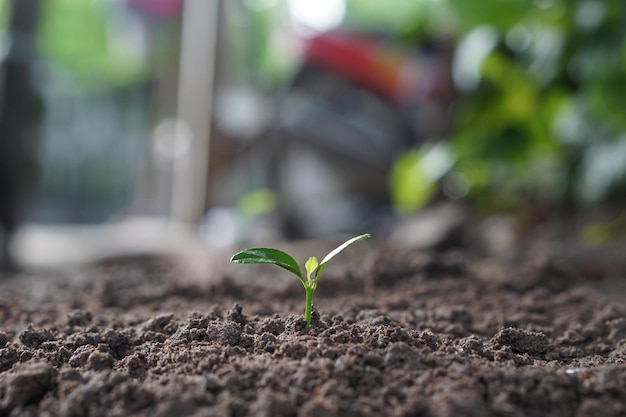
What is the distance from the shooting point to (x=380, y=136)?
6.48 meters

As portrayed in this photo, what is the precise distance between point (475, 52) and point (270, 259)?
7.19 ft

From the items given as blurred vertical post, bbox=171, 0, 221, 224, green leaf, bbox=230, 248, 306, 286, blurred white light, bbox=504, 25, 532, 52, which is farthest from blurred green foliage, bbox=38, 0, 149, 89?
green leaf, bbox=230, 248, 306, 286

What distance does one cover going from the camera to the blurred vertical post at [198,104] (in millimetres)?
4660

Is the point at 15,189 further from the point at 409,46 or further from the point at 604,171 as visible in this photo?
the point at 604,171

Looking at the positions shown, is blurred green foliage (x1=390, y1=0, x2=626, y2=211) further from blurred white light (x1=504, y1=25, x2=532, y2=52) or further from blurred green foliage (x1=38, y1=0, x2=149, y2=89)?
blurred green foliage (x1=38, y1=0, x2=149, y2=89)

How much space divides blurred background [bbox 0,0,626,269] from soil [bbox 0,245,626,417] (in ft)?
4.66

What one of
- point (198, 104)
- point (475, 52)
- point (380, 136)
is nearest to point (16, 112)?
point (198, 104)

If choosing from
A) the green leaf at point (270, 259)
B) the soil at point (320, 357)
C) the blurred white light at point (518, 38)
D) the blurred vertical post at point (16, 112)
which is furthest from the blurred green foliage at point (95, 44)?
the green leaf at point (270, 259)

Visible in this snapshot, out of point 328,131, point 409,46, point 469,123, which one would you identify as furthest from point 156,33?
point 469,123

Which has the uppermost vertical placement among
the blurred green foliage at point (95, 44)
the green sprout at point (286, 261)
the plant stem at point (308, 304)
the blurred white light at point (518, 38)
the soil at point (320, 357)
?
the blurred green foliage at point (95, 44)

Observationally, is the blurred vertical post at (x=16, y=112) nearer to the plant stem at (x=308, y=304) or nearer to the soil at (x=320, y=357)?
the soil at (x=320, y=357)

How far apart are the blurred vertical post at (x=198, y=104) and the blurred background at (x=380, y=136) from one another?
15 millimetres

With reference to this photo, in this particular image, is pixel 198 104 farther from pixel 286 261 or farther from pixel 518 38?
pixel 286 261

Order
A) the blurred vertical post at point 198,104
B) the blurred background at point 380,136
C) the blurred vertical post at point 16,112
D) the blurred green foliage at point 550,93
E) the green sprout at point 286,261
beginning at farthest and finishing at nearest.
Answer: the blurred vertical post at point 198,104
the blurred vertical post at point 16,112
the blurred background at point 380,136
the blurred green foliage at point 550,93
the green sprout at point 286,261
